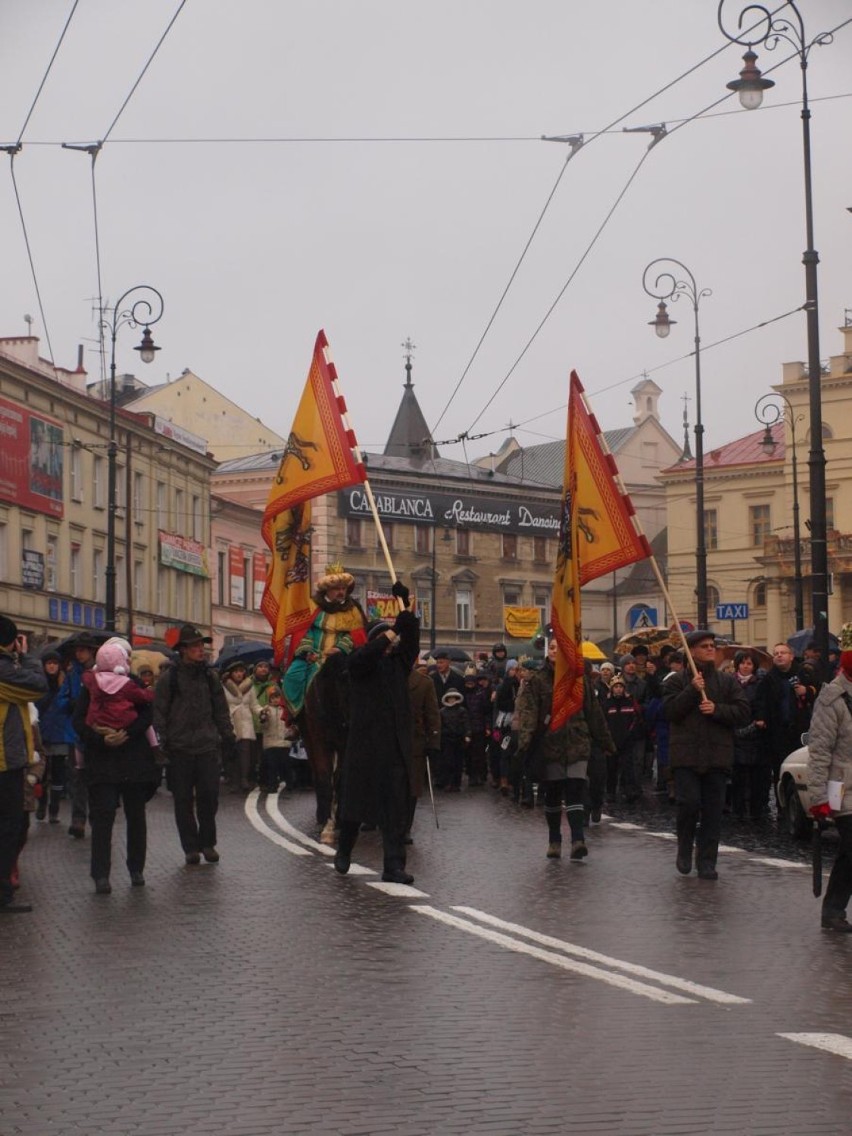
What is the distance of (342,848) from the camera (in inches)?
583

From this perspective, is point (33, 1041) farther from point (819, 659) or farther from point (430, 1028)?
point (819, 659)

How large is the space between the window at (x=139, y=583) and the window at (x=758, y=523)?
30779mm

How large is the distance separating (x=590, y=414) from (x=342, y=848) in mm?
4649

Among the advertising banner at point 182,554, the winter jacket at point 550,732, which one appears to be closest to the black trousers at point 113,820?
the winter jacket at point 550,732

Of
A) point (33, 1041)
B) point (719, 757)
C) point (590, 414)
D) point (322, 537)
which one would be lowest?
point (33, 1041)

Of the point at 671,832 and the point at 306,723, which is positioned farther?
the point at 671,832

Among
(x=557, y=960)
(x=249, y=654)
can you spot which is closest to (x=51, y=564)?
(x=249, y=654)

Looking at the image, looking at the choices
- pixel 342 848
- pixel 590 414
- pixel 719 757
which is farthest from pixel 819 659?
pixel 342 848

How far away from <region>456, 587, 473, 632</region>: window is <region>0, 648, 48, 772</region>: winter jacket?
295 ft

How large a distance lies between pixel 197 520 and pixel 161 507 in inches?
188

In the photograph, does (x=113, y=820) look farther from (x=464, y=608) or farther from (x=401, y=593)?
(x=464, y=608)

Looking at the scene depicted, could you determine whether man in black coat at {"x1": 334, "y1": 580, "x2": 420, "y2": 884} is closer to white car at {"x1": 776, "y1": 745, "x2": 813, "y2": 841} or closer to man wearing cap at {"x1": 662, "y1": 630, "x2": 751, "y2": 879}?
man wearing cap at {"x1": 662, "y1": 630, "x2": 751, "y2": 879}

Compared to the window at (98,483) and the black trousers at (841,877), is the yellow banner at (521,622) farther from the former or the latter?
the black trousers at (841,877)

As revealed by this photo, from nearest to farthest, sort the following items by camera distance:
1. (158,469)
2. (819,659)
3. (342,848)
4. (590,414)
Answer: (342,848)
(590,414)
(819,659)
(158,469)
